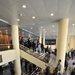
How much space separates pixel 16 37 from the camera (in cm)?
1103

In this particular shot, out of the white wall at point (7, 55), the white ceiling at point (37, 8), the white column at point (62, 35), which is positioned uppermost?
the white ceiling at point (37, 8)

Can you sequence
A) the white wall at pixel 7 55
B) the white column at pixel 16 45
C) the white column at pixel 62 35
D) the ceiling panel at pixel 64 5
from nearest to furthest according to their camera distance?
the ceiling panel at pixel 64 5 → the white column at pixel 62 35 → the white wall at pixel 7 55 → the white column at pixel 16 45

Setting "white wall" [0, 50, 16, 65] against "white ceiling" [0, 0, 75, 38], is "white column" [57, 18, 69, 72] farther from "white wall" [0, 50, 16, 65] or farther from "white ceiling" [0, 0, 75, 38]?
"white wall" [0, 50, 16, 65]

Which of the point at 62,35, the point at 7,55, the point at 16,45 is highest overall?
the point at 62,35

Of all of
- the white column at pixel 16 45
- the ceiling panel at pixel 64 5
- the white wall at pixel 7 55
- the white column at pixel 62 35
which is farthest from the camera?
the white column at pixel 16 45

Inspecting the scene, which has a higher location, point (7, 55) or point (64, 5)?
point (64, 5)

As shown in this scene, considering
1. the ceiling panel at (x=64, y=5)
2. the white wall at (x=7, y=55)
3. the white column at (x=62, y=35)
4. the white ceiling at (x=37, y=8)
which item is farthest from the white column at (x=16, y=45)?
the ceiling panel at (x=64, y=5)

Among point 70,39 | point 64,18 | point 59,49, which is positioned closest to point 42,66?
point 59,49

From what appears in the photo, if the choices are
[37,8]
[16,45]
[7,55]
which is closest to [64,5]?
[37,8]

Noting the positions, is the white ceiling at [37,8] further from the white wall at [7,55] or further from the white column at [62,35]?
the white wall at [7,55]

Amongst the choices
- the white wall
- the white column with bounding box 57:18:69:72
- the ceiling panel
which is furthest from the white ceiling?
the white wall

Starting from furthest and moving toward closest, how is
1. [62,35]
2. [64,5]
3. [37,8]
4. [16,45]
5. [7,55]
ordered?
1. [16,45]
2. [7,55]
3. [62,35]
4. [37,8]
5. [64,5]

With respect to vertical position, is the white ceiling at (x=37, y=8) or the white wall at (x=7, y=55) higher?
the white ceiling at (x=37, y=8)

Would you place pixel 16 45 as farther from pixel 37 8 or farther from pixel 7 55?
pixel 37 8
